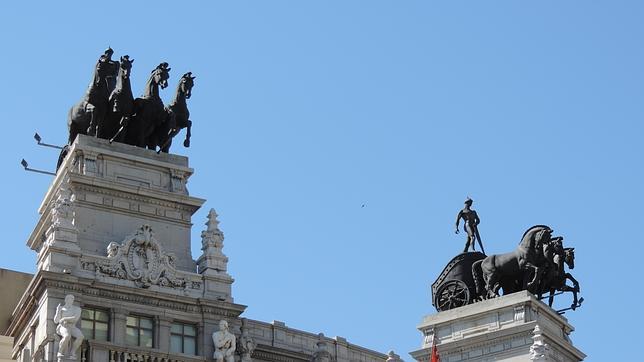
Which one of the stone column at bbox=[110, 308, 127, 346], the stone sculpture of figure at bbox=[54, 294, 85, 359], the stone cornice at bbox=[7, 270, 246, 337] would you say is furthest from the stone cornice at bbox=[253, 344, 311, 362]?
the stone sculpture of figure at bbox=[54, 294, 85, 359]

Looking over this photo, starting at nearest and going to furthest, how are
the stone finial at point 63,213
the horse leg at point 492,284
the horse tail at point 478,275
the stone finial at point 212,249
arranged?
the stone finial at point 63,213, the stone finial at point 212,249, the horse leg at point 492,284, the horse tail at point 478,275

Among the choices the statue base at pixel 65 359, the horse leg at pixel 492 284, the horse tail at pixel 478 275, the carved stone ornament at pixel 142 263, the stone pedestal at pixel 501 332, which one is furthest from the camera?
the horse tail at pixel 478 275

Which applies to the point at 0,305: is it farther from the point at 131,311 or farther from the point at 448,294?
the point at 448,294

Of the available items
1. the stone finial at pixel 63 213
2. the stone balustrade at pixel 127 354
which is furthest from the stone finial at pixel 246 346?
the stone finial at pixel 63 213

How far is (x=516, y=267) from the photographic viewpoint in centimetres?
6231

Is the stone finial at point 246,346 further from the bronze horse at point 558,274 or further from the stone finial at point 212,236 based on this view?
the bronze horse at point 558,274

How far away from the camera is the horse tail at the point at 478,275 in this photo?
207 ft

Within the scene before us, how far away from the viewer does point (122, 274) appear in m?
54.9

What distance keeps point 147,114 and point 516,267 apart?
1600 centimetres

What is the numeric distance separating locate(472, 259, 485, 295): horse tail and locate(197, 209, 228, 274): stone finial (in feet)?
37.1

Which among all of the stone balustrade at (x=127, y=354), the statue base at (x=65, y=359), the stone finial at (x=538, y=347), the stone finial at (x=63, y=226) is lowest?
the statue base at (x=65, y=359)

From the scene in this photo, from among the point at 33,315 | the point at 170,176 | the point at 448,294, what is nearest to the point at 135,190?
the point at 170,176

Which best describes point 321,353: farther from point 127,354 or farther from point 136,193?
point 136,193

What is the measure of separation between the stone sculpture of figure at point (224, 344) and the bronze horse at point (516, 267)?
1215 centimetres
